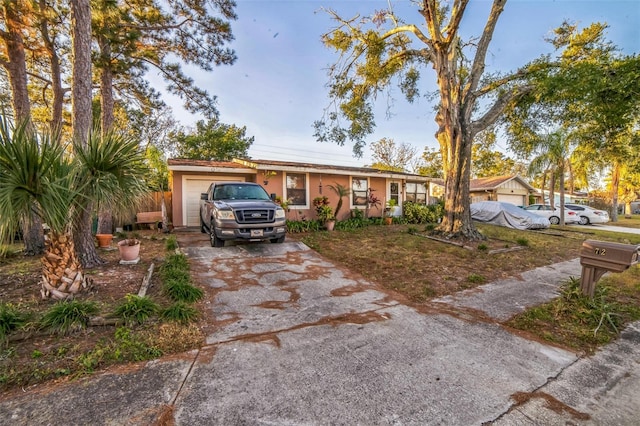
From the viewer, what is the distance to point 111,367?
2.39 metres

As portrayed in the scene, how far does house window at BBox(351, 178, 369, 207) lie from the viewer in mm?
13413

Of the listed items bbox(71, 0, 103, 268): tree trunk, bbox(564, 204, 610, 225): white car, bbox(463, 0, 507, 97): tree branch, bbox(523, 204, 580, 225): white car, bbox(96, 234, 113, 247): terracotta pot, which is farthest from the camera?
bbox(564, 204, 610, 225): white car

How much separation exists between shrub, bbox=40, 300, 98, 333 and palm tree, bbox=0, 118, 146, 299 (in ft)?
2.28

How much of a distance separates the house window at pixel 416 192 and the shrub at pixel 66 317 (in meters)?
14.9

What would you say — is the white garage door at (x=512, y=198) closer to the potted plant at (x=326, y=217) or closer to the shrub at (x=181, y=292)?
the potted plant at (x=326, y=217)

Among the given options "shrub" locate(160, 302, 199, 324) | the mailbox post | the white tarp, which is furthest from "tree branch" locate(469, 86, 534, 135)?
"shrub" locate(160, 302, 199, 324)

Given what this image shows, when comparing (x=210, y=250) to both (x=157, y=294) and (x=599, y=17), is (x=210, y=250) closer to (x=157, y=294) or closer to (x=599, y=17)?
(x=157, y=294)

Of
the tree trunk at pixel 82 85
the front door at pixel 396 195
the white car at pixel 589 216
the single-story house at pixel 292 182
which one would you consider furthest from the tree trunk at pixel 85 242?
the white car at pixel 589 216

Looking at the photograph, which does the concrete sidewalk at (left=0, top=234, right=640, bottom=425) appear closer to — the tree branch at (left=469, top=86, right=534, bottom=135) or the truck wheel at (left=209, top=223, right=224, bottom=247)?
the truck wheel at (left=209, top=223, right=224, bottom=247)

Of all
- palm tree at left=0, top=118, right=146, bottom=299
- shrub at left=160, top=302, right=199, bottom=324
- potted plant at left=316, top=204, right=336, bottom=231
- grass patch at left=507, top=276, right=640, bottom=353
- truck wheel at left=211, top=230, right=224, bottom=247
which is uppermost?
palm tree at left=0, top=118, right=146, bottom=299

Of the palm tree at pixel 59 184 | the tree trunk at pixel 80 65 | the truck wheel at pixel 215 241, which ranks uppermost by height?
the tree trunk at pixel 80 65

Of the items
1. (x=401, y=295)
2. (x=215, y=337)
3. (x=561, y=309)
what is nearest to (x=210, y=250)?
(x=215, y=337)

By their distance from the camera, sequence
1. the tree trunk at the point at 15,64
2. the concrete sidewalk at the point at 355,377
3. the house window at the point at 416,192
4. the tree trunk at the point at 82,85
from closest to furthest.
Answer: the concrete sidewalk at the point at 355,377, the tree trunk at the point at 82,85, the tree trunk at the point at 15,64, the house window at the point at 416,192

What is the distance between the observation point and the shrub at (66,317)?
2.80 m
